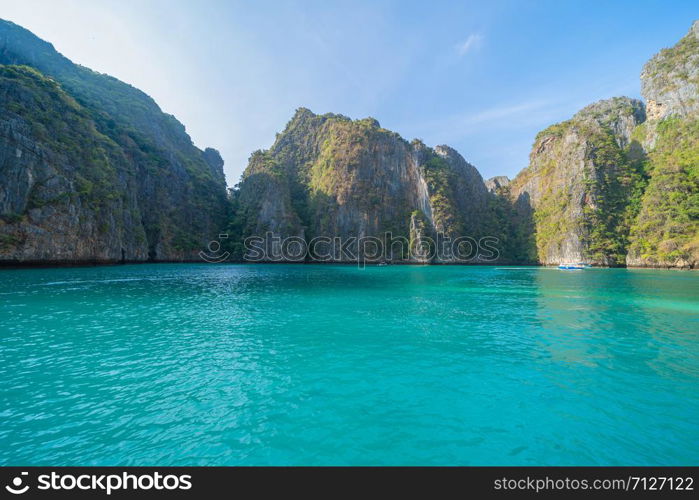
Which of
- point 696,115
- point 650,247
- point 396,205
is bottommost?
point 650,247

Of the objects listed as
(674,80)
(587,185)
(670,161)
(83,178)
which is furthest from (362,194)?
(674,80)

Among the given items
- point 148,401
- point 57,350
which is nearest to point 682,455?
point 148,401

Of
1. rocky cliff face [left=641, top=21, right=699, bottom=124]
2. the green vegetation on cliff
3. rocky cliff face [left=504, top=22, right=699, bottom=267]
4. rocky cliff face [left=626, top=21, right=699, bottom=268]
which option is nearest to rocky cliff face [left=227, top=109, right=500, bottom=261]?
rocky cliff face [left=504, top=22, right=699, bottom=267]

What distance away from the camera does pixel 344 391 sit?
30.0 ft

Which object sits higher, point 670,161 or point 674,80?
point 674,80

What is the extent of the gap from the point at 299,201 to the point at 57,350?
149m

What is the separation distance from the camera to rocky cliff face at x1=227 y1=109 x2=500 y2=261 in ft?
456

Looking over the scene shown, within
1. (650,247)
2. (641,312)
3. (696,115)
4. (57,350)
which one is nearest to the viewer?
(57,350)

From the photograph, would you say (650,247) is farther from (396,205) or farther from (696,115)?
(396,205)

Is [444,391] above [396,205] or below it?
below

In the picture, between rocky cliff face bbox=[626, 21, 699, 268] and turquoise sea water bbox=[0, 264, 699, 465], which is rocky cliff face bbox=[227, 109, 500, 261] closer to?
rocky cliff face bbox=[626, 21, 699, 268]

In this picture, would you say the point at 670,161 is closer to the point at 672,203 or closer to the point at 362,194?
the point at 672,203

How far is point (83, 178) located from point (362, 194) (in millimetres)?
104002

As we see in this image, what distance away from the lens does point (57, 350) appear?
12422 millimetres
